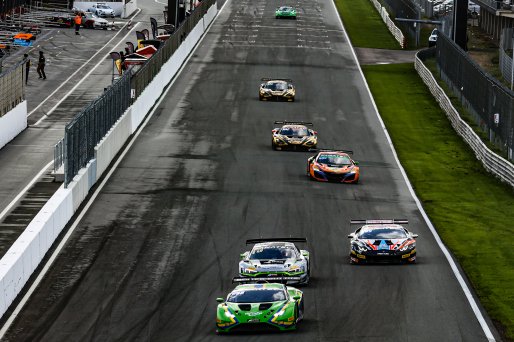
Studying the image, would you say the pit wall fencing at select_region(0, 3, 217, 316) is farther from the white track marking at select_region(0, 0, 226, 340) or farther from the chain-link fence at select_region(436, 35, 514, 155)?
the chain-link fence at select_region(436, 35, 514, 155)

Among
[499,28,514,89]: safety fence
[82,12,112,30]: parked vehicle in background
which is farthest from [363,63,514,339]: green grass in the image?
[82,12,112,30]: parked vehicle in background

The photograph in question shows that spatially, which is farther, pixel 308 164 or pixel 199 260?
pixel 308 164

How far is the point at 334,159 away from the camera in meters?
52.1

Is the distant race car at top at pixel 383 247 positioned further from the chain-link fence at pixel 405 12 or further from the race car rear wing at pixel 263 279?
the chain-link fence at pixel 405 12

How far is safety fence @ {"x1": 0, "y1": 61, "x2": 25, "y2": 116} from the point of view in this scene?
192ft

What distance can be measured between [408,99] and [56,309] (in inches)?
1880

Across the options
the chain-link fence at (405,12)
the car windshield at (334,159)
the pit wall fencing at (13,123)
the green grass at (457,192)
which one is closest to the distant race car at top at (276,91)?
the green grass at (457,192)

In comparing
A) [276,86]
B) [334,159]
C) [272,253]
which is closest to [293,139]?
[334,159]

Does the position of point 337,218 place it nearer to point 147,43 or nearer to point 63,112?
point 63,112

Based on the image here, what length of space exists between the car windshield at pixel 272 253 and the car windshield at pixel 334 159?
55.0 ft

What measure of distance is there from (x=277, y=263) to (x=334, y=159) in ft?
59.3

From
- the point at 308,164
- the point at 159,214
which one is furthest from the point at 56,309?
the point at 308,164

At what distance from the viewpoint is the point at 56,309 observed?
107 feet

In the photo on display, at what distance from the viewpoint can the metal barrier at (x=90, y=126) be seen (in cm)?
4423
